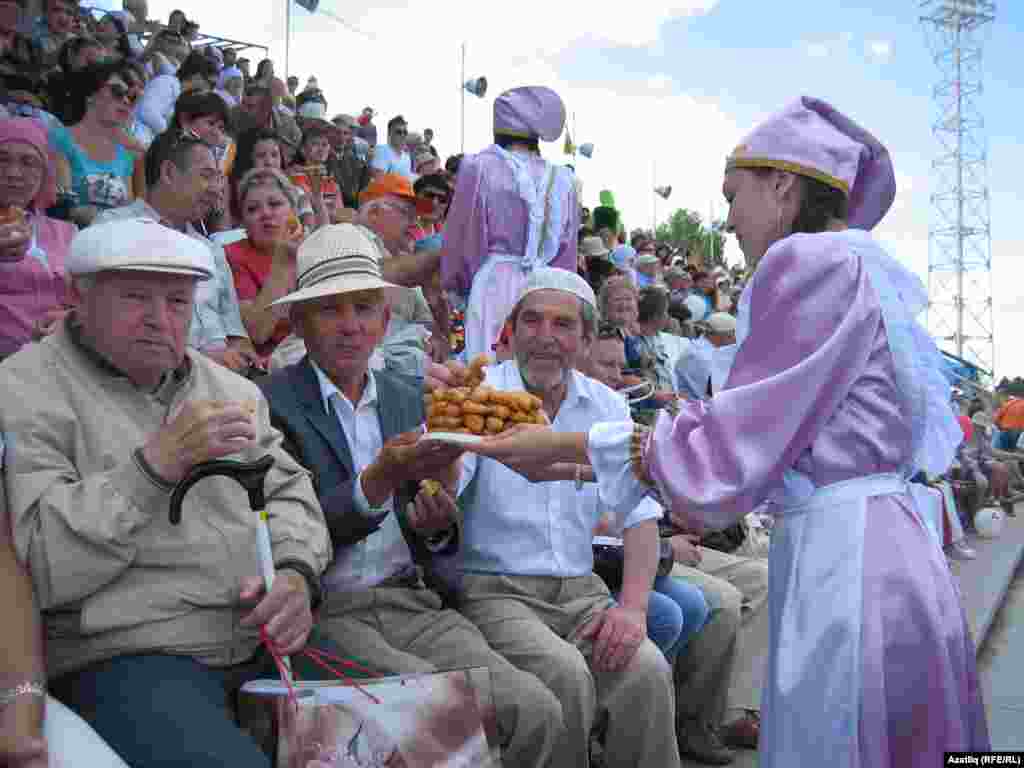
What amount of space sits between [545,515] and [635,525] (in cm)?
36

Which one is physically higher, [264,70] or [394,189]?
[264,70]

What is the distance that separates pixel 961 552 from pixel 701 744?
20.1 feet

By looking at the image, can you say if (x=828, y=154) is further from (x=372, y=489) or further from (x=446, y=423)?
(x=372, y=489)

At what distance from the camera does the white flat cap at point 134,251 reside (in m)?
2.30

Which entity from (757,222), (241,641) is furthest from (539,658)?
(757,222)

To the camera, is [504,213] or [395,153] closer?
[504,213]

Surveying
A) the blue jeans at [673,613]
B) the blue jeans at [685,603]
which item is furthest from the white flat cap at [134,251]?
the blue jeans at [685,603]

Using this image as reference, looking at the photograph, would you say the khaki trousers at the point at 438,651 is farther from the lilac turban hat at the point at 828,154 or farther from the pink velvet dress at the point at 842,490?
the lilac turban hat at the point at 828,154

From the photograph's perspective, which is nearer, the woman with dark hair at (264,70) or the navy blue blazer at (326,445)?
the navy blue blazer at (326,445)

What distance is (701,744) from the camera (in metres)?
3.95

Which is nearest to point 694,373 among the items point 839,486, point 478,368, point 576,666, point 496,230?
point 496,230

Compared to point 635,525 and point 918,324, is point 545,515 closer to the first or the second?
point 635,525

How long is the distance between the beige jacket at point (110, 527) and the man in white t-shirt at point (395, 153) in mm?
9607

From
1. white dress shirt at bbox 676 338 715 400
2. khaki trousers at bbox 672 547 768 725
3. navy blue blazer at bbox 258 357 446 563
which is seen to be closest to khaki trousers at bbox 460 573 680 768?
navy blue blazer at bbox 258 357 446 563
